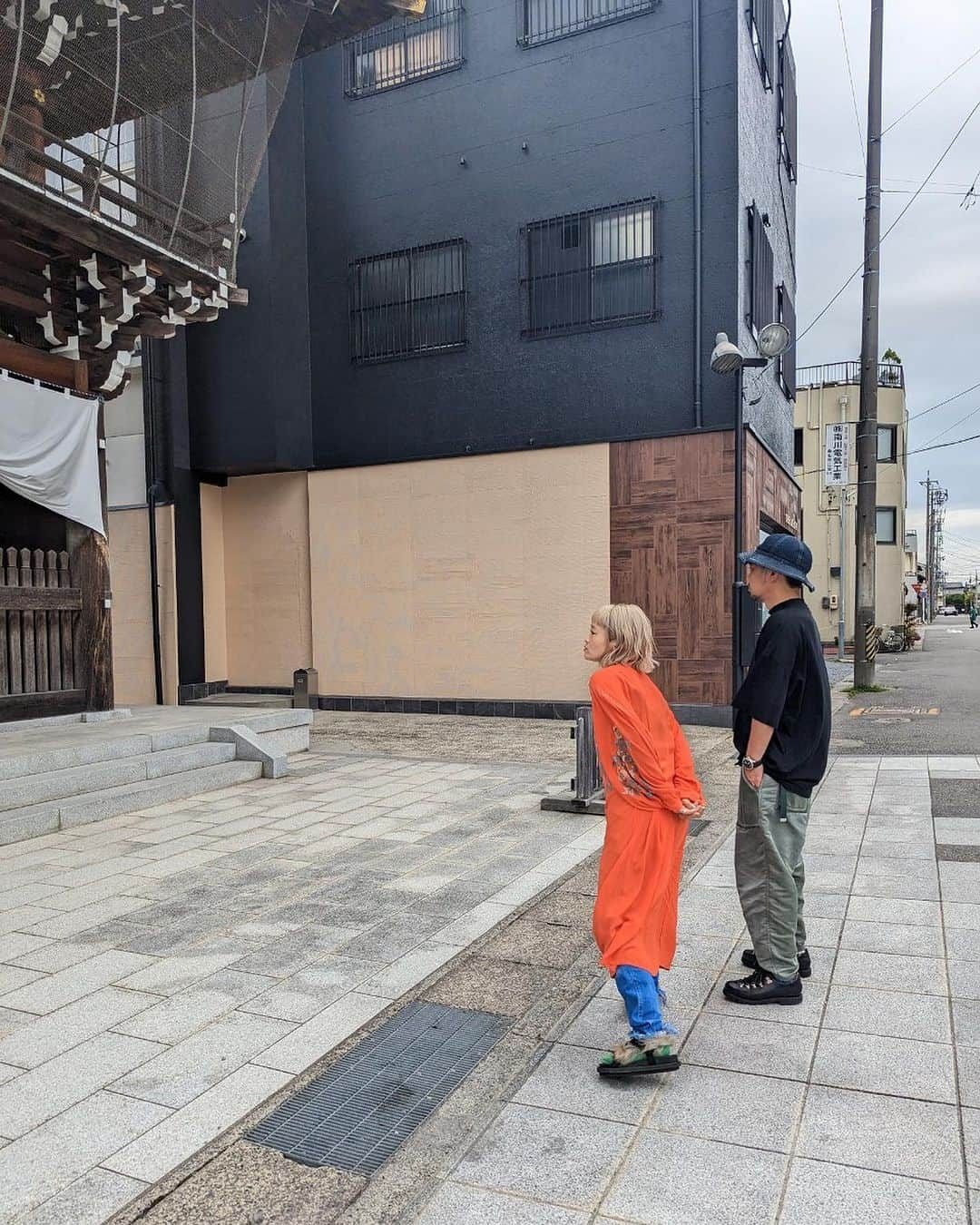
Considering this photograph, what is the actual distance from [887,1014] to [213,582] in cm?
1398

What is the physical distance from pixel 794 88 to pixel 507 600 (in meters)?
13.9

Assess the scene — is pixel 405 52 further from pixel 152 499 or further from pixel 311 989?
pixel 311 989

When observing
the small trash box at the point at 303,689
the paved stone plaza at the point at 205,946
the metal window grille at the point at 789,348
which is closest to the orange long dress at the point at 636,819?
the paved stone plaza at the point at 205,946

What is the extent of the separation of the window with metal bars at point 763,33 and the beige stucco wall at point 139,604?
11.6 metres

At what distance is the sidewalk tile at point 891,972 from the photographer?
3.82m

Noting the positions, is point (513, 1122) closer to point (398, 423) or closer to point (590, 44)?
point (398, 423)

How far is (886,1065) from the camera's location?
3.16 meters

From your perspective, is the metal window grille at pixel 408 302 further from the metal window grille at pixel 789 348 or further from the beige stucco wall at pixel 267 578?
the metal window grille at pixel 789 348

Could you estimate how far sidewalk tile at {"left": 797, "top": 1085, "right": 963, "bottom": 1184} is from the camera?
258 centimetres

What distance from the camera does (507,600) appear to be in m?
13.4

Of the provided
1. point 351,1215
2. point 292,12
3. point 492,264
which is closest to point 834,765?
point 351,1215

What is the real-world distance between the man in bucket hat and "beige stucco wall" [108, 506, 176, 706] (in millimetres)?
12962

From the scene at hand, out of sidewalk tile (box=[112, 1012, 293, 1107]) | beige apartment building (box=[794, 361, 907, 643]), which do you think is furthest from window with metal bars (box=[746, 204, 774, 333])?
beige apartment building (box=[794, 361, 907, 643])

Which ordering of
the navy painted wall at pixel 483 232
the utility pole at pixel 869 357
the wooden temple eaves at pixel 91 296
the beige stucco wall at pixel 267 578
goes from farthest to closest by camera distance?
the utility pole at pixel 869 357 < the beige stucco wall at pixel 267 578 < the navy painted wall at pixel 483 232 < the wooden temple eaves at pixel 91 296
